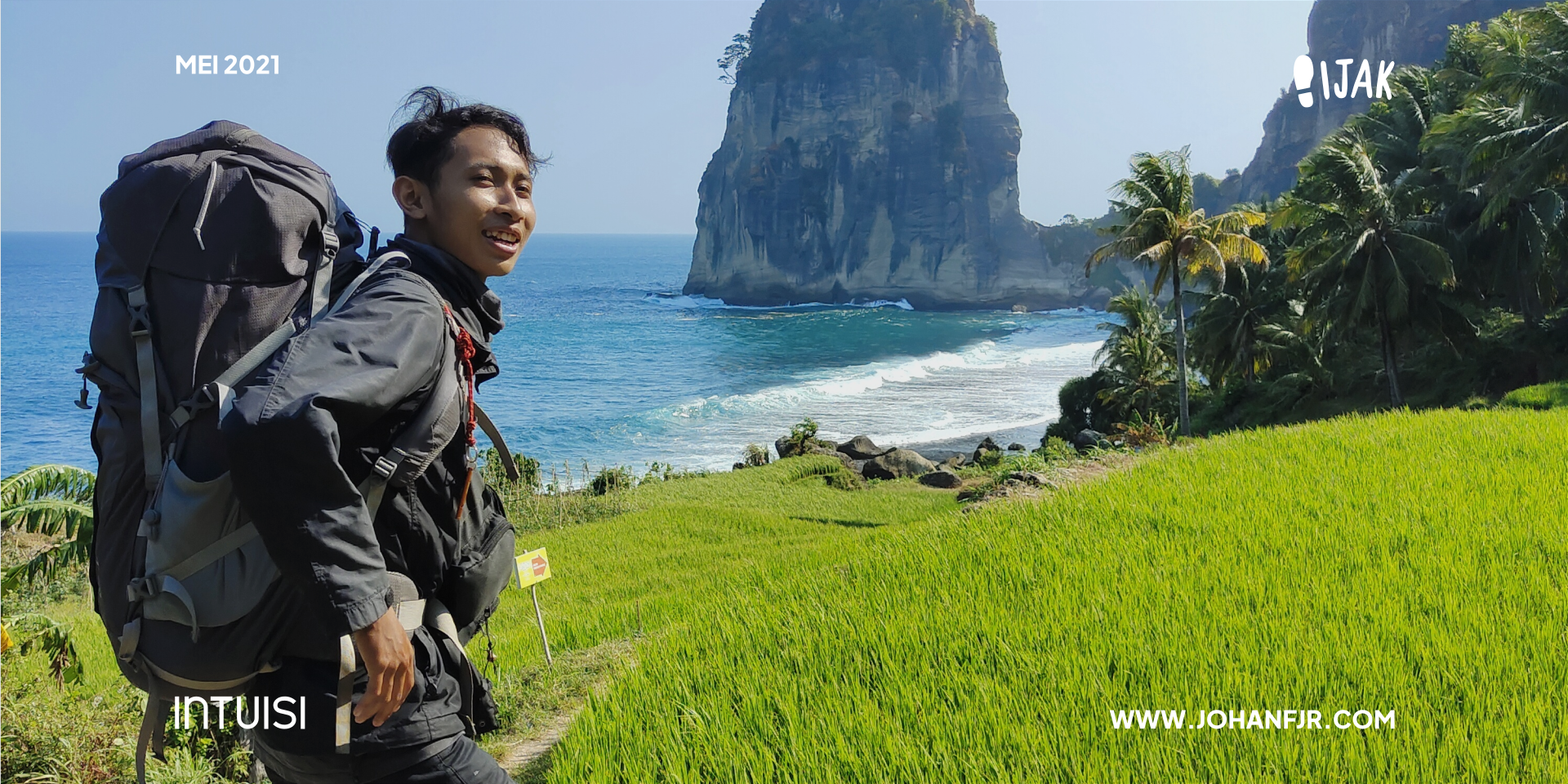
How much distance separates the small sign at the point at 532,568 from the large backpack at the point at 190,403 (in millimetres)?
3767

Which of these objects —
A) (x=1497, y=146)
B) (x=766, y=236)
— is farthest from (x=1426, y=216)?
(x=766, y=236)

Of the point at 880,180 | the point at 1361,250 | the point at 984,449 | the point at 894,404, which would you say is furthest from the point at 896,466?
the point at 880,180

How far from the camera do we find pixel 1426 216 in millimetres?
27062

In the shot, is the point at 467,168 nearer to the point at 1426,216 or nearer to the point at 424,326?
the point at 424,326

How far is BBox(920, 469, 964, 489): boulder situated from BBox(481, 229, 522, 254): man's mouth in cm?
2271

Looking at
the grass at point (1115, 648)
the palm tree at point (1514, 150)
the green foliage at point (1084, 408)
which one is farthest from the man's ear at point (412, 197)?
the green foliage at point (1084, 408)

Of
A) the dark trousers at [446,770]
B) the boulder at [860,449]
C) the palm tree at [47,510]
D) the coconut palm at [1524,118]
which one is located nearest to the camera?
the dark trousers at [446,770]

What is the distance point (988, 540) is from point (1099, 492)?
1459 mm

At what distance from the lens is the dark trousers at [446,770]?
6.23 feet

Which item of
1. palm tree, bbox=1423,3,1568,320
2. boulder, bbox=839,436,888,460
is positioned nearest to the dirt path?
palm tree, bbox=1423,3,1568,320

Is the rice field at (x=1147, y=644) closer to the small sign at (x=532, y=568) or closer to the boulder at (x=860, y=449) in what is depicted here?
the small sign at (x=532, y=568)

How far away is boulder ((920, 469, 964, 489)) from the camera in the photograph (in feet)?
80.1

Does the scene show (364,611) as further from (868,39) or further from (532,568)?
(868,39)

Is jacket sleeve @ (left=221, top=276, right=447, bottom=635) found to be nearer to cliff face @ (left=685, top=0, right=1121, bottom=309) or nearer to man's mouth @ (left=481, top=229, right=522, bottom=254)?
man's mouth @ (left=481, top=229, right=522, bottom=254)
